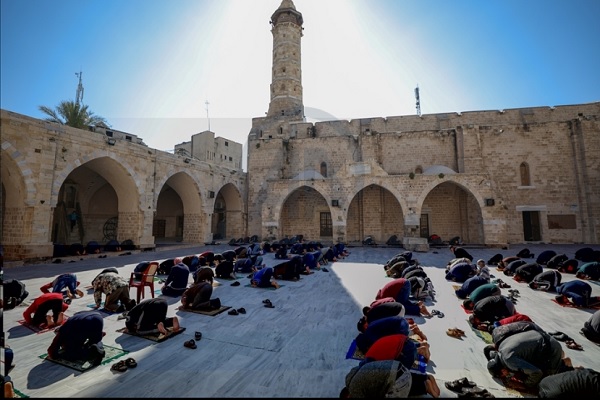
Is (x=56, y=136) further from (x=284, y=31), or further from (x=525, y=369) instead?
(x=284, y=31)

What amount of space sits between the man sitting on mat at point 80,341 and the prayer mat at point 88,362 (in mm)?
A: 41

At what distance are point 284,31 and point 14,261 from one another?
949 inches

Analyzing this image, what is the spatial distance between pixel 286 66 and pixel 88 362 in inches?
973

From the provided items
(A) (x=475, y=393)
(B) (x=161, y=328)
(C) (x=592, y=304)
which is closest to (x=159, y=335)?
(B) (x=161, y=328)

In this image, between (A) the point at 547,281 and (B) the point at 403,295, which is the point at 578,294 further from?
(B) the point at 403,295

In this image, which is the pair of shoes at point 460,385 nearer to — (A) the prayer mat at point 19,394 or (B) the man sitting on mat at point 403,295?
(B) the man sitting on mat at point 403,295

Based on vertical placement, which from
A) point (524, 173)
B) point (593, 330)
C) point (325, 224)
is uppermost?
point (524, 173)

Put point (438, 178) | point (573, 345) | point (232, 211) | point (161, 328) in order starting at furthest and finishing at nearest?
1. point (232, 211)
2. point (438, 178)
3. point (161, 328)
4. point (573, 345)

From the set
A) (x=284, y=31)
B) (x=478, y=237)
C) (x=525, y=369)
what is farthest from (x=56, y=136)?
(x=478, y=237)

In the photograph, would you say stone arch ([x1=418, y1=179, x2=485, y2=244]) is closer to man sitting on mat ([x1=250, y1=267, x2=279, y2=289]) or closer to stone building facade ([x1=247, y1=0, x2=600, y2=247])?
stone building facade ([x1=247, y1=0, x2=600, y2=247])

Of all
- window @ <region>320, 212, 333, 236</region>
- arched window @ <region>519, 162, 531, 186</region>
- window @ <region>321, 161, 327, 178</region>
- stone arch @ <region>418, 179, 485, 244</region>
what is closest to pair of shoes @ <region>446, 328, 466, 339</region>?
stone arch @ <region>418, 179, 485, 244</region>

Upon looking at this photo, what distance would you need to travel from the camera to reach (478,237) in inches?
682

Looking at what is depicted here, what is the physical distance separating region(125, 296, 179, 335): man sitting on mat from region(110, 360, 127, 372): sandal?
2.71 feet

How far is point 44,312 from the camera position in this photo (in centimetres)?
452
